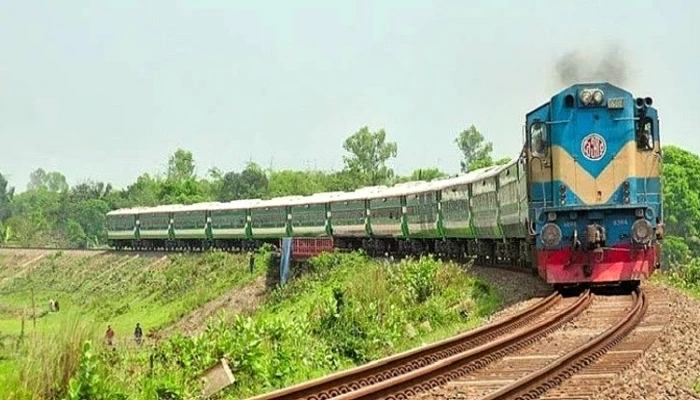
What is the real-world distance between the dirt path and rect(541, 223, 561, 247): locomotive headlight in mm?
25646

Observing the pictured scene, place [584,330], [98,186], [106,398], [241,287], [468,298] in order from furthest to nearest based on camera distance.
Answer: [98,186]
[241,287]
[468,298]
[584,330]
[106,398]

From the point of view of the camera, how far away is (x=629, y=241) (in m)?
17.2

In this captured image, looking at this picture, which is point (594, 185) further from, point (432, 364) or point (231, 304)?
point (231, 304)

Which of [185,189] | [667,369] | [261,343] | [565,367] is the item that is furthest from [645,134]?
[185,189]

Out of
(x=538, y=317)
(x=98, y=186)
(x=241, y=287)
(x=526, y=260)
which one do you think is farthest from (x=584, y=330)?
(x=98, y=186)

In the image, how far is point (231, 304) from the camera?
44281mm

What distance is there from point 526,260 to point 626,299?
5337 mm

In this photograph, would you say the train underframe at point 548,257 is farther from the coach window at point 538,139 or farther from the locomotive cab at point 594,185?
the coach window at point 538,139

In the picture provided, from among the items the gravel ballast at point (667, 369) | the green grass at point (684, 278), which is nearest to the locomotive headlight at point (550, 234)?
the gravel ballast at point (667, 369)

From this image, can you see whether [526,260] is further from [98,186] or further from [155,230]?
[98,186]

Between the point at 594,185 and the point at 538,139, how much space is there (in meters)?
1.28

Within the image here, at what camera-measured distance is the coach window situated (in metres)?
17.9

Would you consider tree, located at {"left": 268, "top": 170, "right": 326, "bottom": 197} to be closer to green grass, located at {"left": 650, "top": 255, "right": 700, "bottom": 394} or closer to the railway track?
green grass, located at {"left": 650, "top": 255, "right": 700, "bottom": 394}

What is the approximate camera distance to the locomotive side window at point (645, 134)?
17.9m
